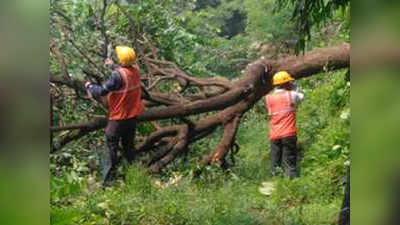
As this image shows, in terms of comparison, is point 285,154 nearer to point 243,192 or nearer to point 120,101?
point 243,192

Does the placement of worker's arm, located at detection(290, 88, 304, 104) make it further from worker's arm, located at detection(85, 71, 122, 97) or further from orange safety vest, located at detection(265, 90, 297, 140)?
worker's arm, located at detection(85, 71, 122, 97)

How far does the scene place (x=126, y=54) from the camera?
7.36 feet

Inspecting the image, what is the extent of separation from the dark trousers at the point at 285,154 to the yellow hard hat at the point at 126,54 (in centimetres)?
61

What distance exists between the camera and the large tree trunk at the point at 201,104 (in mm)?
2201

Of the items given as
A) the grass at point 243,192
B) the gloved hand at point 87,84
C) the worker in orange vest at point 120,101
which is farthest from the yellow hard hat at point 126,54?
the grass at point 243,192

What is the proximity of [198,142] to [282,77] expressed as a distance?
40 cm

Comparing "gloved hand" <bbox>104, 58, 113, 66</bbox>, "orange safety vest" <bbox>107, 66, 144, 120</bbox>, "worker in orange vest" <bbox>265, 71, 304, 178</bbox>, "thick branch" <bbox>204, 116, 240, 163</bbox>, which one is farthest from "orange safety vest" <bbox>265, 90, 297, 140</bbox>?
"gloved hand" <bbox>104, 58, 113, 66</bbox>

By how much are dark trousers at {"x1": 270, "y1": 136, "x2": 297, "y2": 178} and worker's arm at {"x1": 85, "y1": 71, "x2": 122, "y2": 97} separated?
62 cm

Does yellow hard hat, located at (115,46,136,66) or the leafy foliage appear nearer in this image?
the leafy foliage

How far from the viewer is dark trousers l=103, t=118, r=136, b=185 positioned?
229cm

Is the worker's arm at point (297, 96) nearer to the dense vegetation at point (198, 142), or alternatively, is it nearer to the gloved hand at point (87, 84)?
the dense vegetation at point (198, 142)

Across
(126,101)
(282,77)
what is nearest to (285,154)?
(282,77)
